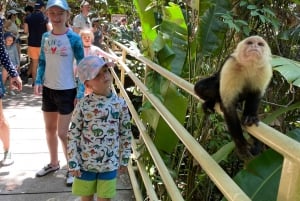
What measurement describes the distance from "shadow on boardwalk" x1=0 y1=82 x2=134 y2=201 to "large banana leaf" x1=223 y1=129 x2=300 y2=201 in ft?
6.15

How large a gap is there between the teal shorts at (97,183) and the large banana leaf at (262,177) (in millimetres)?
1152

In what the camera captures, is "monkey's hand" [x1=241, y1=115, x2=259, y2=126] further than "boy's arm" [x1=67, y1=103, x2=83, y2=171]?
No

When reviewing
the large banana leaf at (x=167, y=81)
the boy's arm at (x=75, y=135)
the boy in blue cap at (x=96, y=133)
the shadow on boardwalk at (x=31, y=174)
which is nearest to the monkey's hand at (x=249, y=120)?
the boy in blue cap at (x=96, y=133)

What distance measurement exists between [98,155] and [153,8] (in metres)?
1.91

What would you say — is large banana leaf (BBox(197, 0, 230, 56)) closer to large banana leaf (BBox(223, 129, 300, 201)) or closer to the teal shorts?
the teal shorts

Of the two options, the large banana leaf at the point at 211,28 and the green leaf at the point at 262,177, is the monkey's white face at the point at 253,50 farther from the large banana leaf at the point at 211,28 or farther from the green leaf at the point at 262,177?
the large banana leaf at the point at 211,28

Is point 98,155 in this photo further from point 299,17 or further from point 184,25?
point 299,17

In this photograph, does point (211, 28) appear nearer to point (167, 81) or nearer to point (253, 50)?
point (167, 81)

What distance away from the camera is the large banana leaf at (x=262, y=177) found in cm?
172

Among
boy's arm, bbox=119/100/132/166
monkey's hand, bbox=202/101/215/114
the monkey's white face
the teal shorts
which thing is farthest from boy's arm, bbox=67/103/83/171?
the monkey's white face

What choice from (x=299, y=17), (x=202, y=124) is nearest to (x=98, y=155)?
(x=202, y=124)

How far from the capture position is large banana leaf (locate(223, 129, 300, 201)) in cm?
172

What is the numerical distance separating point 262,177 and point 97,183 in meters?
1.32

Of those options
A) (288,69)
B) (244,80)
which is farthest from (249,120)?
Result: (288,69)
